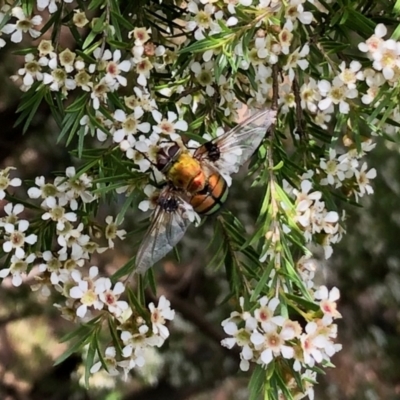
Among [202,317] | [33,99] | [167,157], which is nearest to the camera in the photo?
[167,157]

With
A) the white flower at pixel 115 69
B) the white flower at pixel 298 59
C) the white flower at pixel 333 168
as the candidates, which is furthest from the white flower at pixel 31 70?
the white flower at pixel 333 168

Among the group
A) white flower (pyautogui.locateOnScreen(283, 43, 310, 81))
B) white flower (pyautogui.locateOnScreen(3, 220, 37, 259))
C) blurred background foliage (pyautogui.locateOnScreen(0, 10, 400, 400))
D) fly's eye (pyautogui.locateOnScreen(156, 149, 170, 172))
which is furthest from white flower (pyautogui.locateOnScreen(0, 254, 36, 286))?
blurred background foliage (pyautogui.locateOnScreen(0, 10, 400, 400))

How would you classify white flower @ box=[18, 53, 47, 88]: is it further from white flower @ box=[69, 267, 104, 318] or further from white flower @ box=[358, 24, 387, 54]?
white flower @ box=[358, 24, 387, 54]

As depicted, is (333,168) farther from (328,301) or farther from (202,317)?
(202,317)

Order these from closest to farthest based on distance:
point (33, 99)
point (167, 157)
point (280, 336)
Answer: point (280, 336) < point (167, 157) < point (33, 99)

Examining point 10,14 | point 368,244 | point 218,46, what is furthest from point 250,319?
point 368,244

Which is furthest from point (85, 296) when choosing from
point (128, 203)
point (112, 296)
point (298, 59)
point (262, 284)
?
point (298, 59)
